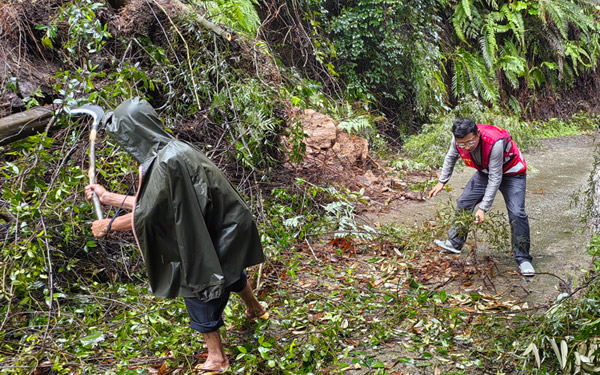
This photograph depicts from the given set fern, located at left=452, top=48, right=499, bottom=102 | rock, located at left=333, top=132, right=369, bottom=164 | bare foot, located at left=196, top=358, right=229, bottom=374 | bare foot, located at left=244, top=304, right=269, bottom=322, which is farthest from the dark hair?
fern, located at left=452, top=48, right=499, bottom=102

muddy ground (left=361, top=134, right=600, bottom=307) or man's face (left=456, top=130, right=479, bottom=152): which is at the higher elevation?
man's face (left=456, top=130, right=479, bottom=152)

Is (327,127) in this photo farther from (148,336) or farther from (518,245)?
(148,336)

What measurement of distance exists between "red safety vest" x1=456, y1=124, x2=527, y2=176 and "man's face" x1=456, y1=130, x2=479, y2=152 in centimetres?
10

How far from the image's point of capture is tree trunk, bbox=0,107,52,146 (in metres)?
5.07

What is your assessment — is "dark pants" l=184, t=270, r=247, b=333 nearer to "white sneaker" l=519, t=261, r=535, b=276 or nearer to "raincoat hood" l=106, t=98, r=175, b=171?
"raincoat hood" l=106, t=98, r=175, b=171

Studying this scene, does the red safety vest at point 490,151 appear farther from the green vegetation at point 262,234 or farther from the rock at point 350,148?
the rock at point 350,148

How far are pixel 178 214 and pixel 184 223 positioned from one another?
0.07m

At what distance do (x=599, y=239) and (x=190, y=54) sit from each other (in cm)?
485

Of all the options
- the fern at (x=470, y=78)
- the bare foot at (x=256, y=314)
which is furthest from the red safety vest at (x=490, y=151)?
the fern at (x=470, y=78)

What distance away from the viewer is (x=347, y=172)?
734cm

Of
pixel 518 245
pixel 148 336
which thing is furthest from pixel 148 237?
pixel 518 245

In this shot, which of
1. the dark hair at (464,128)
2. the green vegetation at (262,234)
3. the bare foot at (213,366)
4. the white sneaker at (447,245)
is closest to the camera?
the bare foot at (213,366)

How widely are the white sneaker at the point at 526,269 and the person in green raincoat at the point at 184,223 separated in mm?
2845

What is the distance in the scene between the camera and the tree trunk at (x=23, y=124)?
16.6 feet
